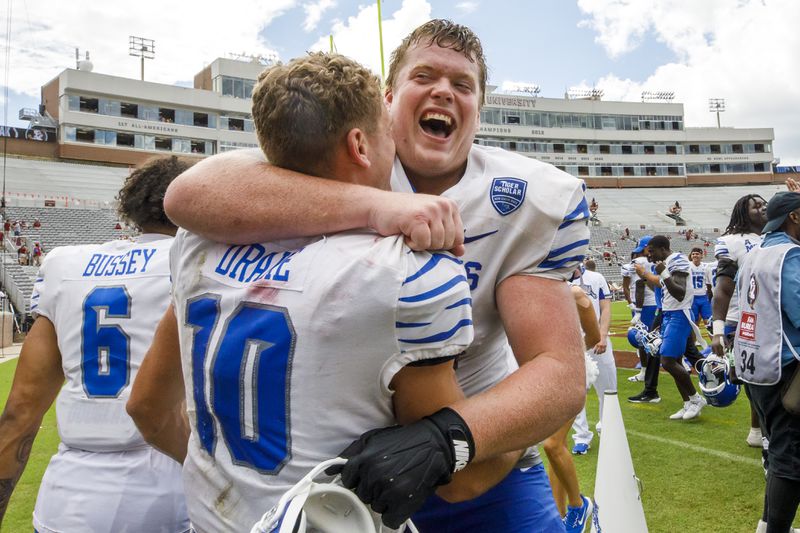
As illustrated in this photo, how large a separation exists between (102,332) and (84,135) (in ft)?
145

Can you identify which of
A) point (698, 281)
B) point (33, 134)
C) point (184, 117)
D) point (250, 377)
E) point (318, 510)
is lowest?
point (318, 510)

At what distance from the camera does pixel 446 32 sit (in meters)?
2.03

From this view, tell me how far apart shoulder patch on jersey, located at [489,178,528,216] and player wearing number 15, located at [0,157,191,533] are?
1.30 m

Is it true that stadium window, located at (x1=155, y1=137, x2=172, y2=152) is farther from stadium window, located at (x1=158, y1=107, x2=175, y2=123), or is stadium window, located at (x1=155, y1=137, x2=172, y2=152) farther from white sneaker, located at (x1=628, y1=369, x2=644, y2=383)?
white sneaker, located at (x1=628, y1=369, x2=644, y2=383)

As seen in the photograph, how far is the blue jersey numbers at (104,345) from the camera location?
91.8 inches

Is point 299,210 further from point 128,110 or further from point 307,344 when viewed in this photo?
point 128,110

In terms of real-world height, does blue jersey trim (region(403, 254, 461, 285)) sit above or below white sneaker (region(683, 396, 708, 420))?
above

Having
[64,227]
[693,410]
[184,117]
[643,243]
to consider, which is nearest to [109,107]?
[184,117]

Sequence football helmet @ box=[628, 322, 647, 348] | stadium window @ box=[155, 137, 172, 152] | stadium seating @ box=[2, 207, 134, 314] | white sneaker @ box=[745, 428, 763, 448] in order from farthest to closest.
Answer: stadium window @ box=[155, 137, 172, 152]
stadium seating @ box=[2, 207, 134, 314]
football helmet @ box=[628, 322, 647, 348]
white sneaker @ box=[745, 428, 763, 448]

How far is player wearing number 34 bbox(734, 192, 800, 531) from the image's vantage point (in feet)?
→ 11.2

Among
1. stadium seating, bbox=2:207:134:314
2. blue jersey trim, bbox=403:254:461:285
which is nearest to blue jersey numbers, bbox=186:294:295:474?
blue jersey trim, bbox=403:254:461:285

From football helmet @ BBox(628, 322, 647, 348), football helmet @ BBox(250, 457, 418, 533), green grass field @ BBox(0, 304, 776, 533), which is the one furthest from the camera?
football helmet @ BBox(628, 322, 647, 348)

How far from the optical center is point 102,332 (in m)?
2.34

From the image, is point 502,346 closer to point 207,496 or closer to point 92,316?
point 207,496
